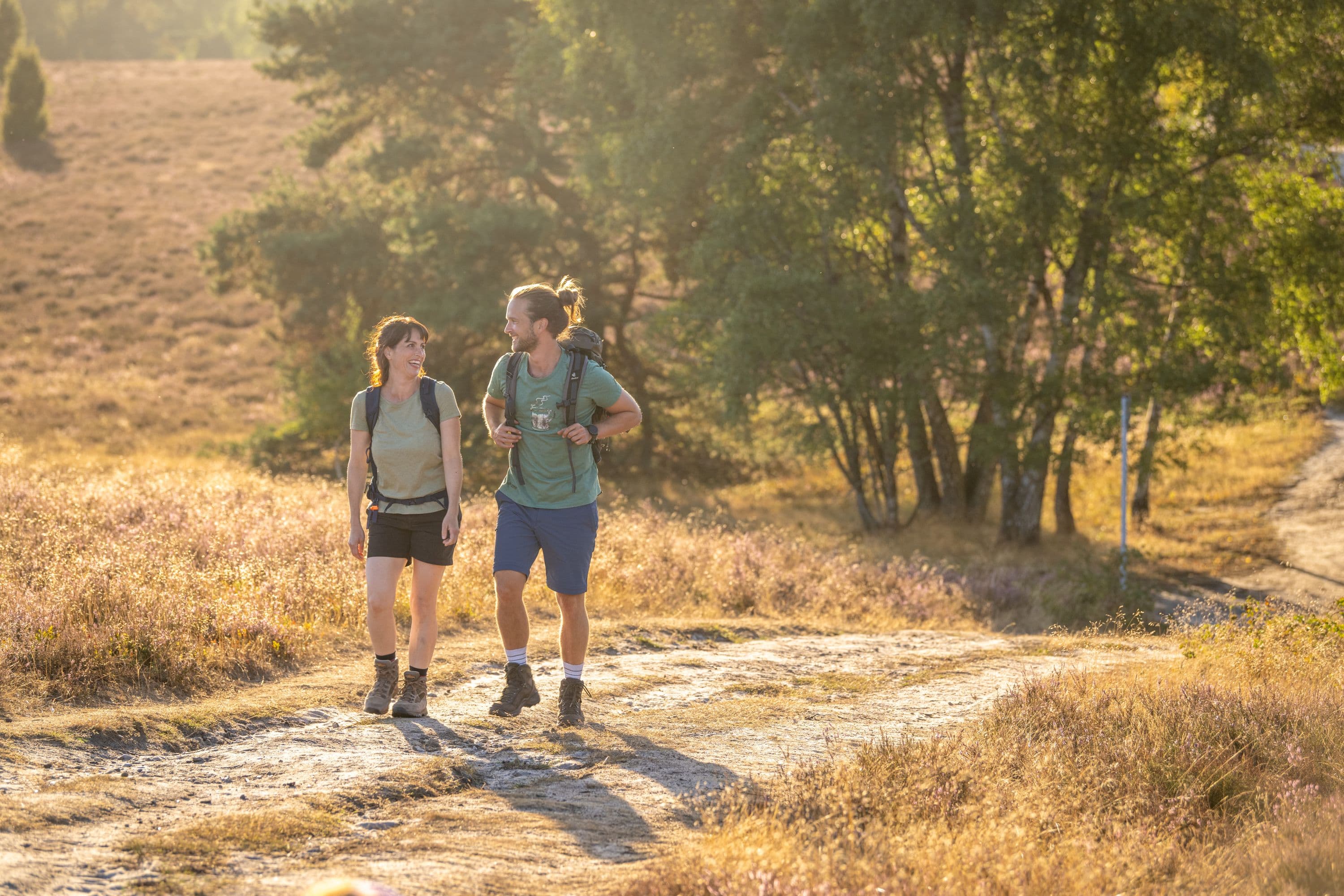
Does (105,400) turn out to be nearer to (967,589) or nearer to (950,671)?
(967,589)

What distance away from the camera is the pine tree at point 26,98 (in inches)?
2133

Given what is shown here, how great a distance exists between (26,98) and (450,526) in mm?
60214

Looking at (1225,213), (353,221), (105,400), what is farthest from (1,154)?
(1225,213)

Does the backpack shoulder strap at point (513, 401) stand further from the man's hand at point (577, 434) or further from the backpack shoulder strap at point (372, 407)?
the backpack shoulder strap at point (372, 407)

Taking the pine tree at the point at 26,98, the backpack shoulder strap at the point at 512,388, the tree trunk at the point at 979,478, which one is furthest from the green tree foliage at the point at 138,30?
the backpack shoulder strap at the point at 512,388

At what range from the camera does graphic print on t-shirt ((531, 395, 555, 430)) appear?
5.86m

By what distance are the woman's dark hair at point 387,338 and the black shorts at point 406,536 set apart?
0.74 metres

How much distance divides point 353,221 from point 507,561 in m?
22.4

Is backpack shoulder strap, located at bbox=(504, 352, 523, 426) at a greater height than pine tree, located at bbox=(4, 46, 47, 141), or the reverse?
pine tree, located at bbox=(4, 46, 47, 141)

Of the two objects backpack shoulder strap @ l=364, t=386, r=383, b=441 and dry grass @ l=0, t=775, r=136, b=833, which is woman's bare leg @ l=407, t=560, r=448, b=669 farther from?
dry grass @ l=0, t=775, r=136, b=833

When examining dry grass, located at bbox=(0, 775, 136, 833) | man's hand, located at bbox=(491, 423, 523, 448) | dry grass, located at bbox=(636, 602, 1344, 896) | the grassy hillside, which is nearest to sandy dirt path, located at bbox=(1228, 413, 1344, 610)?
dry grass, located at bbox=(636, 602, 1344, 896)

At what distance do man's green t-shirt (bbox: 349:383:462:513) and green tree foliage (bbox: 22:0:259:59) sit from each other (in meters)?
89.5

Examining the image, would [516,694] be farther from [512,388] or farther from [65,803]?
[65,803]

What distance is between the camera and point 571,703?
20.2ft
